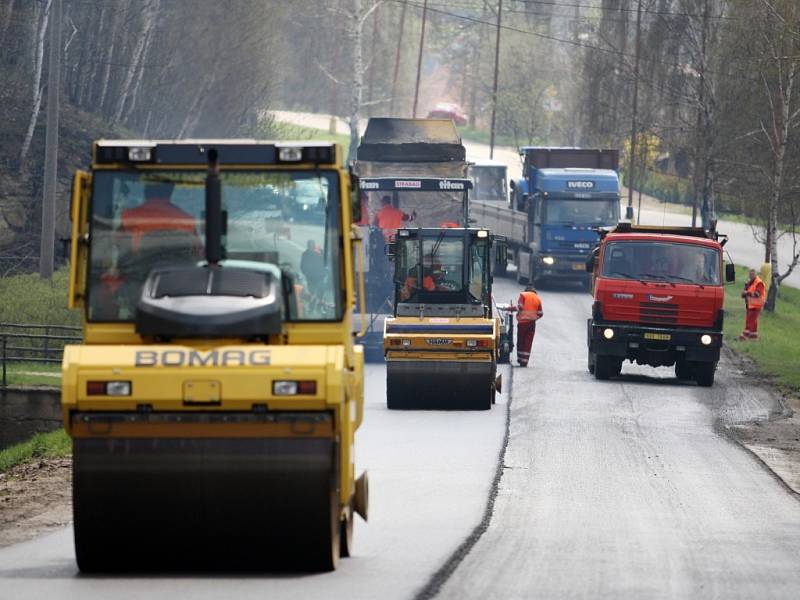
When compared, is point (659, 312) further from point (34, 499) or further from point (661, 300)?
point (34, 499)

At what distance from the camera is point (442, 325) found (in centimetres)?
2344

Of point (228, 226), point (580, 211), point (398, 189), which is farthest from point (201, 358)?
point (580, 211)

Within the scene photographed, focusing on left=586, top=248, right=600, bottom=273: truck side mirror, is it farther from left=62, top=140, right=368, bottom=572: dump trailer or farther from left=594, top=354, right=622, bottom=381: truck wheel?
left=62, top=140, right=368, bottom=572: dump trailer

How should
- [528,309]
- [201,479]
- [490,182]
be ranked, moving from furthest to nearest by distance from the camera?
[490,182]
[528,309]
[201,479]

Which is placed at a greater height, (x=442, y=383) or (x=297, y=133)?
(x=297, y=133)

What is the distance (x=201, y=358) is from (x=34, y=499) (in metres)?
Result: 8.03

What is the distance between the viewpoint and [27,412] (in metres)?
26.8

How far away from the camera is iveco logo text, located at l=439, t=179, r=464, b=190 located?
107 feet

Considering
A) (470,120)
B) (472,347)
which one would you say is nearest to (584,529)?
(472,347)

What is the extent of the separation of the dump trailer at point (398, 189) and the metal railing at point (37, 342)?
5.74m

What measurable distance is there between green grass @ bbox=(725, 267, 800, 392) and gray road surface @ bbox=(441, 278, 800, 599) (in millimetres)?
2586

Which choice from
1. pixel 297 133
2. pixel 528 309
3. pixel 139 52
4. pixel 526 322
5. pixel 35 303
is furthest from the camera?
pixel 297 133

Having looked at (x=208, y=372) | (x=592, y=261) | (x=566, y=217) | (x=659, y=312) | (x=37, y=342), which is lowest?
(x=37, y=342)

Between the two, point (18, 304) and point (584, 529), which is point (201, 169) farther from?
point (18, 304)
